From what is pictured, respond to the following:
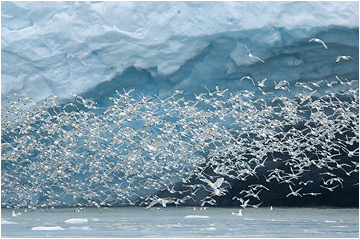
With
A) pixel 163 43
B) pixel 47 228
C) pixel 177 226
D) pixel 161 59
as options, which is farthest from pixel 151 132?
pixel 47 228

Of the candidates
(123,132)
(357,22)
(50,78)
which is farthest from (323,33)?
(50,78)

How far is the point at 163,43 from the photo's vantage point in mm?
15656

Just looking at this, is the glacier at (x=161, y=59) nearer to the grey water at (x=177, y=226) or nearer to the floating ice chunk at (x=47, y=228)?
the grey water at (x=177, y=226)

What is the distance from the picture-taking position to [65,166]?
1717 cm

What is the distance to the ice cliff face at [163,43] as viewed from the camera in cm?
1508

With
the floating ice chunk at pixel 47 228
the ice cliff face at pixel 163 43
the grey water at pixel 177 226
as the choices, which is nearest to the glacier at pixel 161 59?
the ice cliff face at pixel 163 43

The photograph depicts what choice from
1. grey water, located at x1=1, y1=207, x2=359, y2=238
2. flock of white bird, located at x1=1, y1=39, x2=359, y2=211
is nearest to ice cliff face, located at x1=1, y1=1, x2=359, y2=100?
flock of white bird, located at x1=1, y1=39, x2=359, y2=211

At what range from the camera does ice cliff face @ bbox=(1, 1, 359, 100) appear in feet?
49.5

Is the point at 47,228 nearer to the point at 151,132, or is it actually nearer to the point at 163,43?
the point at 163,43

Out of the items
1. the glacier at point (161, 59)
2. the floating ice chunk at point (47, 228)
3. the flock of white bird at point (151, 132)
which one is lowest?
the floating ice chunk at point (47, 228)

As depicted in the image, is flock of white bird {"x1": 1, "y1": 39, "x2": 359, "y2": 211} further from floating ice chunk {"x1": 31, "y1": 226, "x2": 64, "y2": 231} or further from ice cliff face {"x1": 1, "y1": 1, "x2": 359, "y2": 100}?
floating ice chunk {"x1": 31, "y1": 226, "x2": 64, "y2": 231}

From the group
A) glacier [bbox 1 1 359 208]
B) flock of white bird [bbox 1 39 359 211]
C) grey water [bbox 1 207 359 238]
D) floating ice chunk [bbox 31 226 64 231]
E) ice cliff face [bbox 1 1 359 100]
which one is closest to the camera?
grey water [bbox 1 207 359 238]

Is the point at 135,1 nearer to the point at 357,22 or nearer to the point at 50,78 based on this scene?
the point at 50,78

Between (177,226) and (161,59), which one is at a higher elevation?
(161,59)
